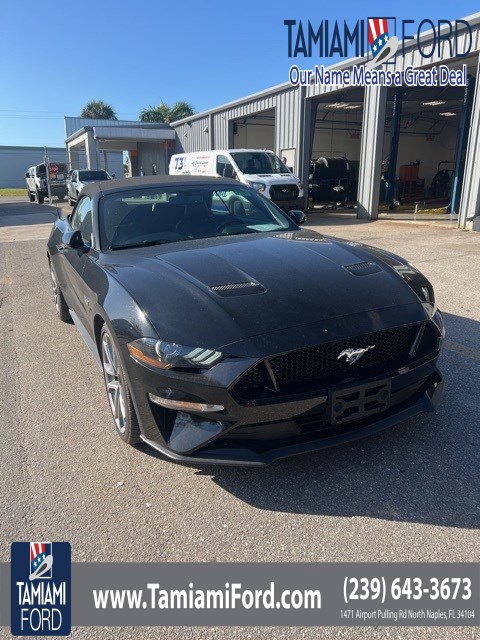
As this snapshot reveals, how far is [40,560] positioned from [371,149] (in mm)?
15480

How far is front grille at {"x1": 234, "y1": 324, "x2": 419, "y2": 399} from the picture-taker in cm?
228

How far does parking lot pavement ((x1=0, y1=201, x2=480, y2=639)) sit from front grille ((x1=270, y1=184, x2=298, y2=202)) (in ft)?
39.3

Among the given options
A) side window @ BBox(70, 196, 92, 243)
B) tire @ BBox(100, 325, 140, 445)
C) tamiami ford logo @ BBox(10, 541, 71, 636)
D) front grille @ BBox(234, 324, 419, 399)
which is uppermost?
side window @ BBox(70, 196, 92, 243)

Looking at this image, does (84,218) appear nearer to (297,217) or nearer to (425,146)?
(297,217)

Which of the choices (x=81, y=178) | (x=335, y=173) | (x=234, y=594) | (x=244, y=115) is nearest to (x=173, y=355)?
(x=234, y=594)

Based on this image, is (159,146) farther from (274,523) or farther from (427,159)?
(274,523)

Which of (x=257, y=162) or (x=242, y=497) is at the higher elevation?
(x=257, y=162)

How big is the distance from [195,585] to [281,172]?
51.0ft

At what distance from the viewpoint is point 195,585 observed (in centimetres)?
201

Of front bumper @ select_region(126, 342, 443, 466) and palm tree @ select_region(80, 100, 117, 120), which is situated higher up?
palm tree @ select_region(80, 100, 117, 120)

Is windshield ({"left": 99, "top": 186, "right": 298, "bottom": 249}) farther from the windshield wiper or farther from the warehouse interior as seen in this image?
the warehouse interior

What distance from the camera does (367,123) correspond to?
1520cm

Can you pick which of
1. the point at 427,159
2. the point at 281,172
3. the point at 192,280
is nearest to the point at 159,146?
the point at 427,159

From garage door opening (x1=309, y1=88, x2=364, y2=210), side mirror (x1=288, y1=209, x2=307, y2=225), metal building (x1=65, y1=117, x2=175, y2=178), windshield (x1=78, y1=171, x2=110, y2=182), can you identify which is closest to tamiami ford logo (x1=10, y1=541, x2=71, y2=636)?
side mirror (x1=288, y1=209, x2=307, y2=225)
